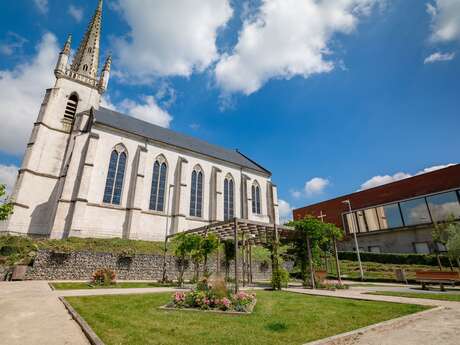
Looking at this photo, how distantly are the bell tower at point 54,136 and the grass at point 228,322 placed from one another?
21717 millimetres

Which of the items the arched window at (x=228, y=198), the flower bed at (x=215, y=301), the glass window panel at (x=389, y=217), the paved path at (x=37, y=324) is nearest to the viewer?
the paved path at (x=37, y=324)

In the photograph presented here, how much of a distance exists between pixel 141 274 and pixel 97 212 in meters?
9.08

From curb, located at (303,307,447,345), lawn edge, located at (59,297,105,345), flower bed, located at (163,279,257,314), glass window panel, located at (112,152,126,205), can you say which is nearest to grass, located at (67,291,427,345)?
lawn edge, located at (59,297,105,345)

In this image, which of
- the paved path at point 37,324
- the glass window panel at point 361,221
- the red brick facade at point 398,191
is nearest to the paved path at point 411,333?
the paved path at point 37,324

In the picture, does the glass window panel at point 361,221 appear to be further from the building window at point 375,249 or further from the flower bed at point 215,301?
the flower bed at point 215,301

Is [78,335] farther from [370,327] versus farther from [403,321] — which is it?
[403,321]

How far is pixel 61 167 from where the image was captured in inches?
1072

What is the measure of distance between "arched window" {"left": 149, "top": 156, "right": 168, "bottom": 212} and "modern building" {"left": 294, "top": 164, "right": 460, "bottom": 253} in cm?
1856

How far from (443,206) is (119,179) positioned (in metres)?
38.5

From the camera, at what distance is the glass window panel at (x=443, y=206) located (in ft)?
90.5

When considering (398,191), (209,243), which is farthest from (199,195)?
(398,191)

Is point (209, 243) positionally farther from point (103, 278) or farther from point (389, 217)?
point (389, 217)

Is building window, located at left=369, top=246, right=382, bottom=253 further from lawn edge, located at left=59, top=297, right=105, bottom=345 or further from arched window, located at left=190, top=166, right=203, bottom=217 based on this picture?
lawn edge, located at left=59, top=297, right=105, bottom=345

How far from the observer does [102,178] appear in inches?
966
